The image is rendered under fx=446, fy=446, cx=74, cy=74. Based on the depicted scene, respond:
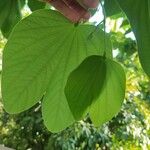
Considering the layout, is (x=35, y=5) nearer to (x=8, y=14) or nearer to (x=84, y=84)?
(x=8, y=14)

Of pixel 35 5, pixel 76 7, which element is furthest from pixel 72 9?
pixel 35 5

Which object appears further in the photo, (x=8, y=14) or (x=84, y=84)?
(x=8, y=14)

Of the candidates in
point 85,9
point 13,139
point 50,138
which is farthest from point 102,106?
point 13,139

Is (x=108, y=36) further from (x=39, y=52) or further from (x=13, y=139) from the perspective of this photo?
(x=13, y=139)

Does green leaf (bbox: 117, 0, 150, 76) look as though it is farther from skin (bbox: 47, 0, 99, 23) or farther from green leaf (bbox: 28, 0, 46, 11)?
green leaf (bbox: 28, 0, 46, 11)

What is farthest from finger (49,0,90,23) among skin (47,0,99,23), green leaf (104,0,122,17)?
green leaf (104,0,122,17)
